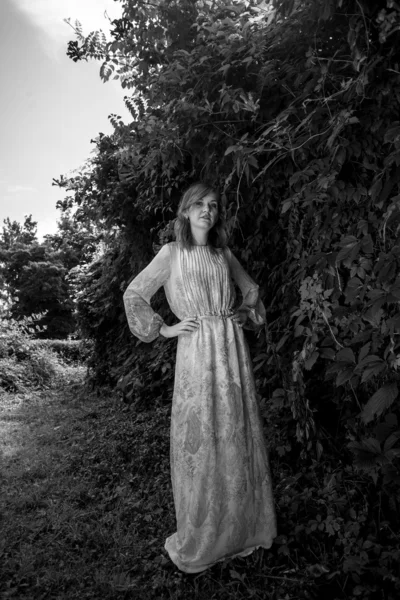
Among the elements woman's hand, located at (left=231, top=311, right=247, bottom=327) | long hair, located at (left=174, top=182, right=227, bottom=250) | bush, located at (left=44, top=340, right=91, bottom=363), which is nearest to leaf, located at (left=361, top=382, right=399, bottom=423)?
woman's hand, located at (left=231, top=311, right=247, bottom=327)

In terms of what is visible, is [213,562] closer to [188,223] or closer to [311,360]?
[311,360]

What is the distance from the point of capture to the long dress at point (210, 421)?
93.4 inches

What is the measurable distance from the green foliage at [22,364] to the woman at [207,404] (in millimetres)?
6741

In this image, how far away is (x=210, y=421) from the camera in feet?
7.79

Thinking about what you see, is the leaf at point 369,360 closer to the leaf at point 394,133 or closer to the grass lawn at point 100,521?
the leaf at point 394,133

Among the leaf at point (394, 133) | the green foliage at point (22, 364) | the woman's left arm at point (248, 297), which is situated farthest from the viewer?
the green foliage at point (22, 364)

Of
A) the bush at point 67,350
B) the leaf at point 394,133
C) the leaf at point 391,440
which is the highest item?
the leaf at point 394,133

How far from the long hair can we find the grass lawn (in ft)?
5.51

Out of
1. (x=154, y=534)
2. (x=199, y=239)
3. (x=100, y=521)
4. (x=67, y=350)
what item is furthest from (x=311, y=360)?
(x=67, y=350)

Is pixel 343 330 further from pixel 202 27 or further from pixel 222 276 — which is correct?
pixel 202 27

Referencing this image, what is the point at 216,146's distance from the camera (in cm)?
326

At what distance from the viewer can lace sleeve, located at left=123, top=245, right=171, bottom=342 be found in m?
2.57

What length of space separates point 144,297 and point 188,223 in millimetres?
467

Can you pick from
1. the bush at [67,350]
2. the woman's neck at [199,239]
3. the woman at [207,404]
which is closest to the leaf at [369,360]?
the woman at [207,404]
